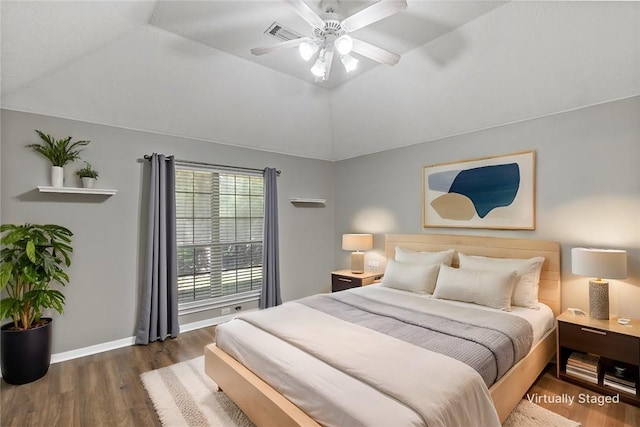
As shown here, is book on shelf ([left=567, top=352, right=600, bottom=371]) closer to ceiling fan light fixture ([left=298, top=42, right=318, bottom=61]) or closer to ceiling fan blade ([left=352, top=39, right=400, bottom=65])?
ceiling fan blade ([left=352, top=39, right=400, bottom=65])

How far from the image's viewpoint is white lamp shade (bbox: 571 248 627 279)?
242 cm

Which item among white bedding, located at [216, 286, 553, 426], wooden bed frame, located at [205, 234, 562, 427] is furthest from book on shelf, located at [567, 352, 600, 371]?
white bedding, located at [216, 286, 553, 426]

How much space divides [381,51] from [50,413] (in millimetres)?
3668

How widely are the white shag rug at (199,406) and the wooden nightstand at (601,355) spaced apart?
23.8 inches

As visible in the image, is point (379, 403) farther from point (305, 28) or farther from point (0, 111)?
point (0, 111)

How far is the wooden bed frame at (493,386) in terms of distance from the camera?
5.75 ft

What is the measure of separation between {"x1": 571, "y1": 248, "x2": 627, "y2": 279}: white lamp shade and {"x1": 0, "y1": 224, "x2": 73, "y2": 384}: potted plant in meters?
4.52

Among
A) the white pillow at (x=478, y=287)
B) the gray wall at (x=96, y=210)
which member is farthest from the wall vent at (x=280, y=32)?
the white pillow at (x=478, y=287)

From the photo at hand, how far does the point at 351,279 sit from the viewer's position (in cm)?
434

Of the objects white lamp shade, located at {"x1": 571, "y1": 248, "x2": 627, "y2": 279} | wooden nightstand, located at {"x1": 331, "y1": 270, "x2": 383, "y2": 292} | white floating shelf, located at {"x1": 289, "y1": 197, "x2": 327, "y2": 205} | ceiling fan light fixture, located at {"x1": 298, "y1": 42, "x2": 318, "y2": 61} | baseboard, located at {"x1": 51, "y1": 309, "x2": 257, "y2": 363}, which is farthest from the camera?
white floating shelf, located at {"x1": 289, "y1": 197, "x2": 327, "y2": 205}

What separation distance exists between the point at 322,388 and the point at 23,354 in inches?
108

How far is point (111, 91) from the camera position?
3.12 meters

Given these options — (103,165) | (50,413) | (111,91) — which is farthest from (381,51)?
(50,413)

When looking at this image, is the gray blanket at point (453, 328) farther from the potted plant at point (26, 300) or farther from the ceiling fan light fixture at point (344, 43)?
the potted plant at point (26, 300)
